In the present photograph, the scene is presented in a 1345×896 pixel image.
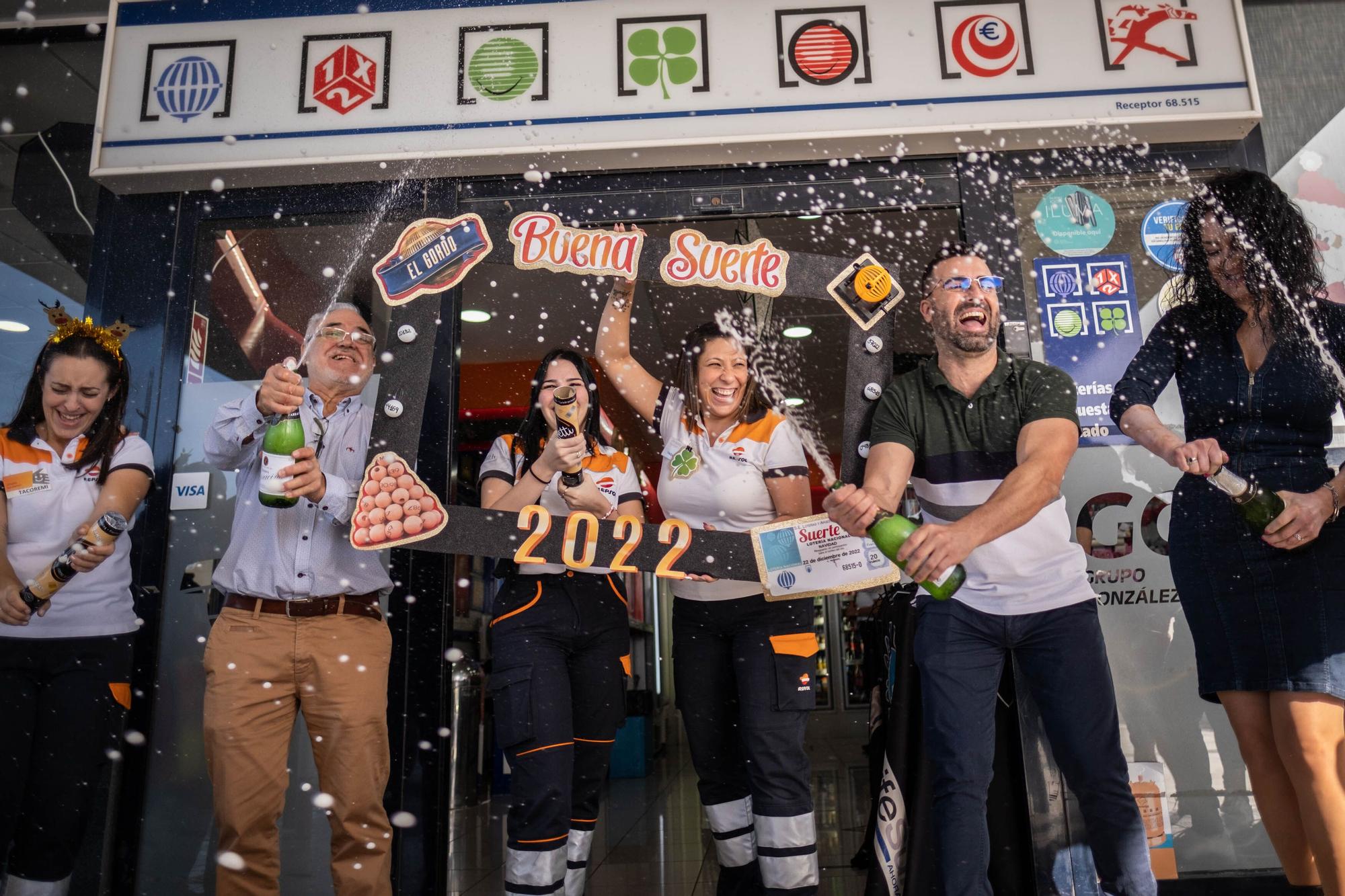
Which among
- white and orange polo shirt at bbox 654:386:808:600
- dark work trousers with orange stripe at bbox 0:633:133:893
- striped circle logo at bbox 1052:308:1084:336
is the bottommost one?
dark work trousers with orange stripe at bbox 0:633:133:893

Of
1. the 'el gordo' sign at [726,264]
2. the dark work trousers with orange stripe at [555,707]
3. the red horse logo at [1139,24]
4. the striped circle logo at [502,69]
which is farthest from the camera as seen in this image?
the striped circle logo at [502,69]

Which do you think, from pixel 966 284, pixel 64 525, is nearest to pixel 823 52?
pixel 966 284

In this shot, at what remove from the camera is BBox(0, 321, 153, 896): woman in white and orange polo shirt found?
2574 mm

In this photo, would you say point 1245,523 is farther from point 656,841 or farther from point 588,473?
point 656,841

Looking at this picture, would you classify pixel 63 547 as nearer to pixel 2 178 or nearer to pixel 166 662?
pixel 166 662

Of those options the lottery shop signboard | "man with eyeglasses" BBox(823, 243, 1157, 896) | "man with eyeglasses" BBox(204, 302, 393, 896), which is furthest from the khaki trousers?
A: the lottery shop signboard

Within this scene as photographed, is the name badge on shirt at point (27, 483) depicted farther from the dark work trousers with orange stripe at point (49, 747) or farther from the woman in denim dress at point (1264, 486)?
the woman in denim dress at point (1264, 486)

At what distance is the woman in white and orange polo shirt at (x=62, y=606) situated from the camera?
101 inches

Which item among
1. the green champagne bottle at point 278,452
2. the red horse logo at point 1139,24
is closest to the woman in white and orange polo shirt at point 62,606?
the green champagne bottle at point 278,452

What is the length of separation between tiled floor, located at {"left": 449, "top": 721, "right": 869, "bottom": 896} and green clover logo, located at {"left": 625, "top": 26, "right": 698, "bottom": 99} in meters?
2.74

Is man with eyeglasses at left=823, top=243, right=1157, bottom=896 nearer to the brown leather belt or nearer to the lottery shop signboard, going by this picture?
the lottery shop signboard

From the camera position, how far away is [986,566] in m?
2.39

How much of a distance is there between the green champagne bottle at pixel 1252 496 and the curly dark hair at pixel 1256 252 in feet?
1.50

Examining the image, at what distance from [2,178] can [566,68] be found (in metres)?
2.38
